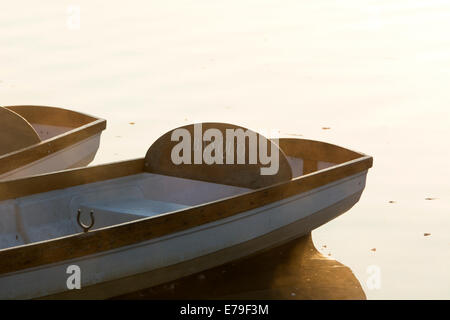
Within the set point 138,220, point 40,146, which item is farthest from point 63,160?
point 138,220

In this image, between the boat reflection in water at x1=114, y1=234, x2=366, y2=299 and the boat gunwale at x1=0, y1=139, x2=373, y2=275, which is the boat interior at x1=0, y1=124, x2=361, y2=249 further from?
the boat reflection in water at x1=114, y1=234, x2=366, y2=299

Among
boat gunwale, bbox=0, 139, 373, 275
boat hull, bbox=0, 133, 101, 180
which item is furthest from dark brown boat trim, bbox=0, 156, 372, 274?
boat hull, bbox=0, 133, 101, 180

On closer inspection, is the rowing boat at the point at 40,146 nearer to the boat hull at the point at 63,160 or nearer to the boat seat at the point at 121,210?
the boat hull at the point at 63,160

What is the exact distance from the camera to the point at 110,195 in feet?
47.5

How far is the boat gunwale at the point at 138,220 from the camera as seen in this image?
454 inches

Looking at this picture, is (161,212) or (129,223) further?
(161,212)

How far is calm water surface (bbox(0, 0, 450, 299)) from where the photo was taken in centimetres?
1522

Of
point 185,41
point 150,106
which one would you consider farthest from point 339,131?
point 185,41

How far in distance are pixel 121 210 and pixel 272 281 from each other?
196cm

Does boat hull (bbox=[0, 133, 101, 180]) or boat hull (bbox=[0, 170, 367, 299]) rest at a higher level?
boat hull (bbox=[0, 133, 101, 180])

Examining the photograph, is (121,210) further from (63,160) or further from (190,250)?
(63,160)

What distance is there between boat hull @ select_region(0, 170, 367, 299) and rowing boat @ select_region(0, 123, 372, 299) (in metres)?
0.01

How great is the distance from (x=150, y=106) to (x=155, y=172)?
798cm

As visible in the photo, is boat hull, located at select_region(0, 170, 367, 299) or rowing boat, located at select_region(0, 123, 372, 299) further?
rowing boat, located at select_region(0, 123, 372, 299)
